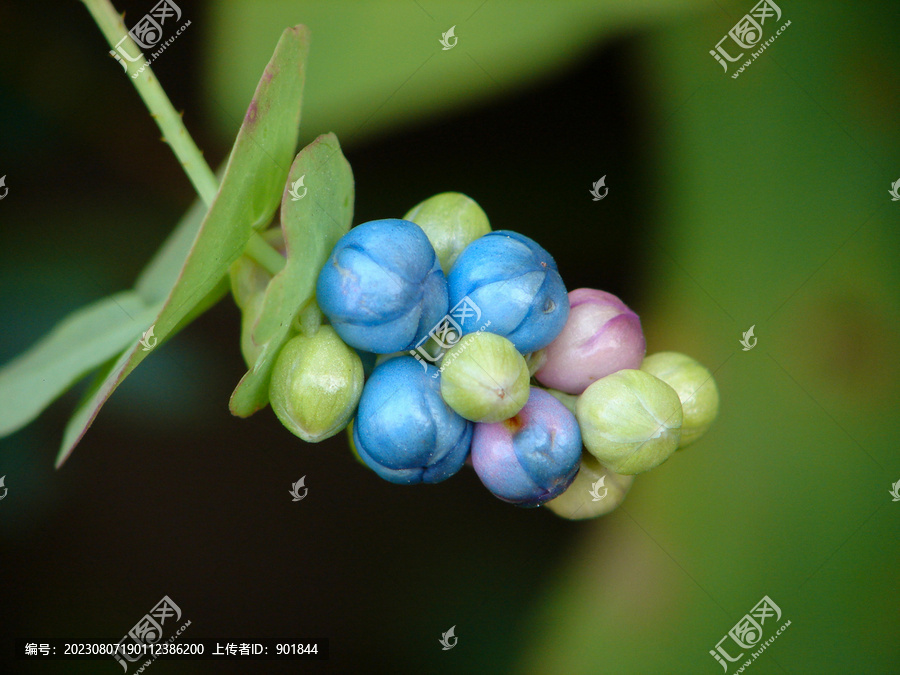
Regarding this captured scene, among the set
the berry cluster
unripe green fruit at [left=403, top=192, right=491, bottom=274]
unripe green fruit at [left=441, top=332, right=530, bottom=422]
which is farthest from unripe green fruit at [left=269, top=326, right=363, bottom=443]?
unripe green fruit at [left=403, top=192, right=491, bottom=274]

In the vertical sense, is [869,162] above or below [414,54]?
below

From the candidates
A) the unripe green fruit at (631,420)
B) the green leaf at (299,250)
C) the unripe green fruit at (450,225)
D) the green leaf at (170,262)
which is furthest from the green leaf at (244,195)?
the unripe green fruit at (631,420)

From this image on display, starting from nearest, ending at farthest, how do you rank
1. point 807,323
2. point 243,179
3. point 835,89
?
point 243,179 → point 835,89 → point 807,323

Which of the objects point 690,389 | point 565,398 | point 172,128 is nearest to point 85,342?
point 172,128

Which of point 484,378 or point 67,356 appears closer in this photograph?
point 484,378

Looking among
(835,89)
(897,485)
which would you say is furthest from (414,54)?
(897,485)

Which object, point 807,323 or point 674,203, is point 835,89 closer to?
point 674,203

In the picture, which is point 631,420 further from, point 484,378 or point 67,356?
point 67,356

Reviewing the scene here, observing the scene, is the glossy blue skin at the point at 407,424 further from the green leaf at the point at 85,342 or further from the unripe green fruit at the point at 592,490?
the green leaf at the point at 85,342
